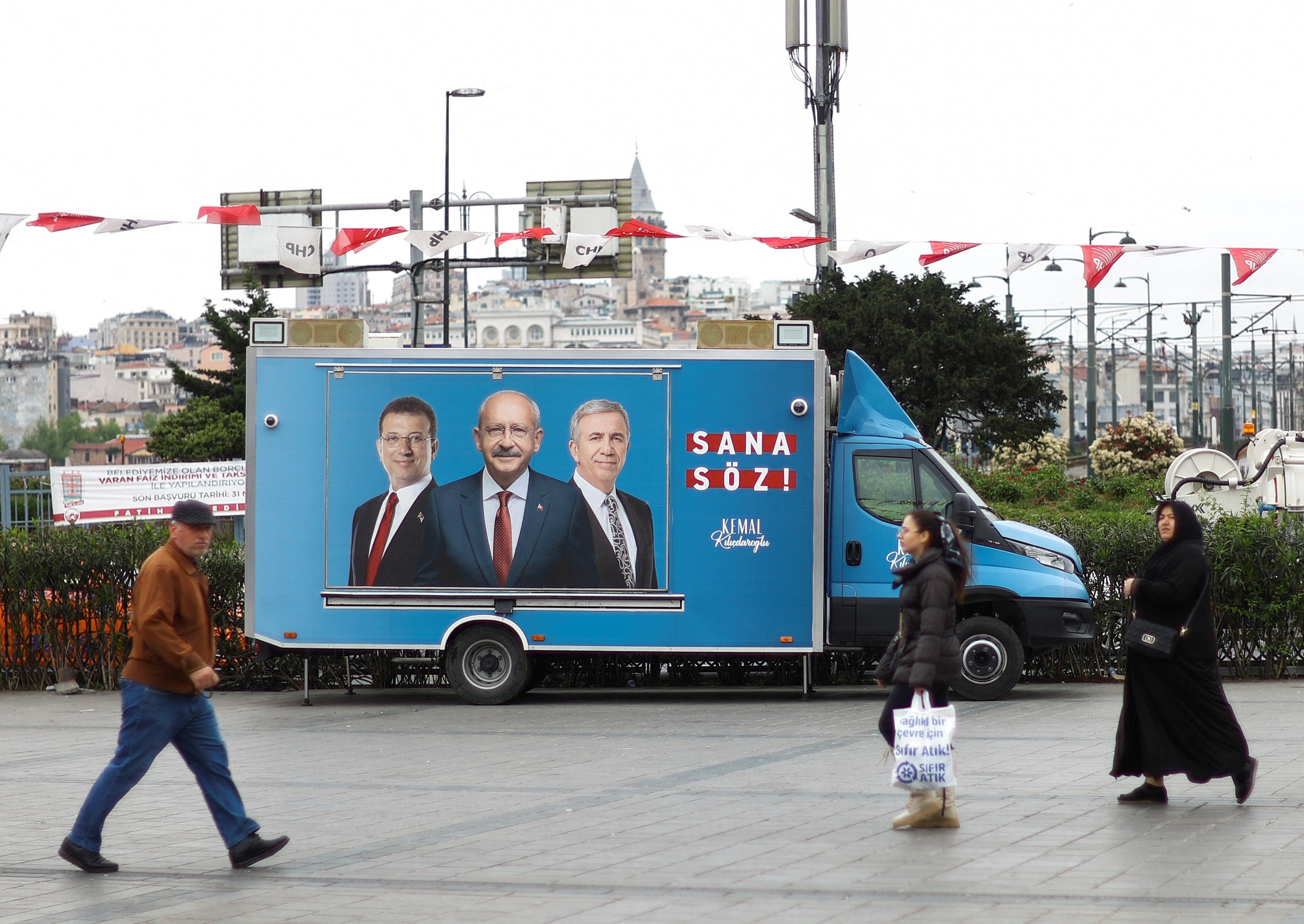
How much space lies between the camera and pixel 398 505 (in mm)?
12422

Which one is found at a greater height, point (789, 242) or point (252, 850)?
point (789, 242)

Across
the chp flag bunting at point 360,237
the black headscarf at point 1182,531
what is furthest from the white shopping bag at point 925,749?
the chp flag bunting at point 360,237

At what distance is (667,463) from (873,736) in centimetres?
298

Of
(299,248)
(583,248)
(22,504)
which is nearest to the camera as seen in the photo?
(583,248)

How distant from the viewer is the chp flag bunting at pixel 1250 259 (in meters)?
14.9

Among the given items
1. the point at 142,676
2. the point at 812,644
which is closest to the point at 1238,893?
the point at 142,676

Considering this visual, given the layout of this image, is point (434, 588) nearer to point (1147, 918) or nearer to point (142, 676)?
point (142, 676)

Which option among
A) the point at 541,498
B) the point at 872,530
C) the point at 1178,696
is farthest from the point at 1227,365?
the point at 1178,696

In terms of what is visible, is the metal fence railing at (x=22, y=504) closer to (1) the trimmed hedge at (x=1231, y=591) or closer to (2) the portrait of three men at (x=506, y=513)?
(2) the portrait of three men at (x=506, y=513)

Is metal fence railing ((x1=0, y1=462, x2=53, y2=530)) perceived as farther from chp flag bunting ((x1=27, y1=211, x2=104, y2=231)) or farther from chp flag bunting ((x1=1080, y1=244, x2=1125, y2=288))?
chp flag bunting ((x1=1080, y1=244, x2=1125, y2=288))

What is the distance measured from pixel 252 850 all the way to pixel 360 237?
1008cm

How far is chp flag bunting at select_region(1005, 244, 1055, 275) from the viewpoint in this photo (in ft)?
49.6

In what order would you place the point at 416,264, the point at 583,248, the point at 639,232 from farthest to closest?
the point at 416,264, the point at 583,248, the point at 639,232

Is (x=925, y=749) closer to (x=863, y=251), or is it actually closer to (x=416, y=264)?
(x=863, y=251)
